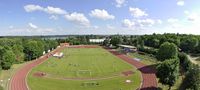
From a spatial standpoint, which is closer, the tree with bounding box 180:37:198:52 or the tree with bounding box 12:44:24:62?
the tree with bounding box 12:44:24:62

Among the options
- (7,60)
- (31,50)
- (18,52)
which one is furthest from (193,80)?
(31,50)

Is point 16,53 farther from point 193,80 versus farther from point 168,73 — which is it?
point 193,80

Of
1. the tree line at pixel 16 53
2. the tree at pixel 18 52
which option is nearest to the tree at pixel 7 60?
the tree line at pixel 16 53

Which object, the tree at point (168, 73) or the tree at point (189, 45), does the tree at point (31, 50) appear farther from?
the tree at point (189, 45)

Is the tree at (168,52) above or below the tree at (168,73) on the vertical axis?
above

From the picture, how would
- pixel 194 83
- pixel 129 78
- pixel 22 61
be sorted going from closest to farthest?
pixel 194 83, pixel 129 78, pixel 22 61

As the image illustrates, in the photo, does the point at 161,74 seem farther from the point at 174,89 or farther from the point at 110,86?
the point at 110,86

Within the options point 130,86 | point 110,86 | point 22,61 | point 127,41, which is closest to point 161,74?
point 130,86

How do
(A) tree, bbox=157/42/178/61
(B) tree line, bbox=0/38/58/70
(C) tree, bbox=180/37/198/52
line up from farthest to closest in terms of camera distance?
(C) tree, bbox=180/37/198/52 < (B) tree line, bbox=0/38/58/70 < (A) tree, bbox=157/42/178/61

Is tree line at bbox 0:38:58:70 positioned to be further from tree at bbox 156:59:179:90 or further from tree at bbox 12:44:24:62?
tree at bbox 156:59:179:90

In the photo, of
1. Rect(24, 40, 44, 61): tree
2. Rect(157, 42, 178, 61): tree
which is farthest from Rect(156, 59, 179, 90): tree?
Rect(24, 40, 44, 61): tree

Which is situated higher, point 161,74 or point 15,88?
point 161,74
